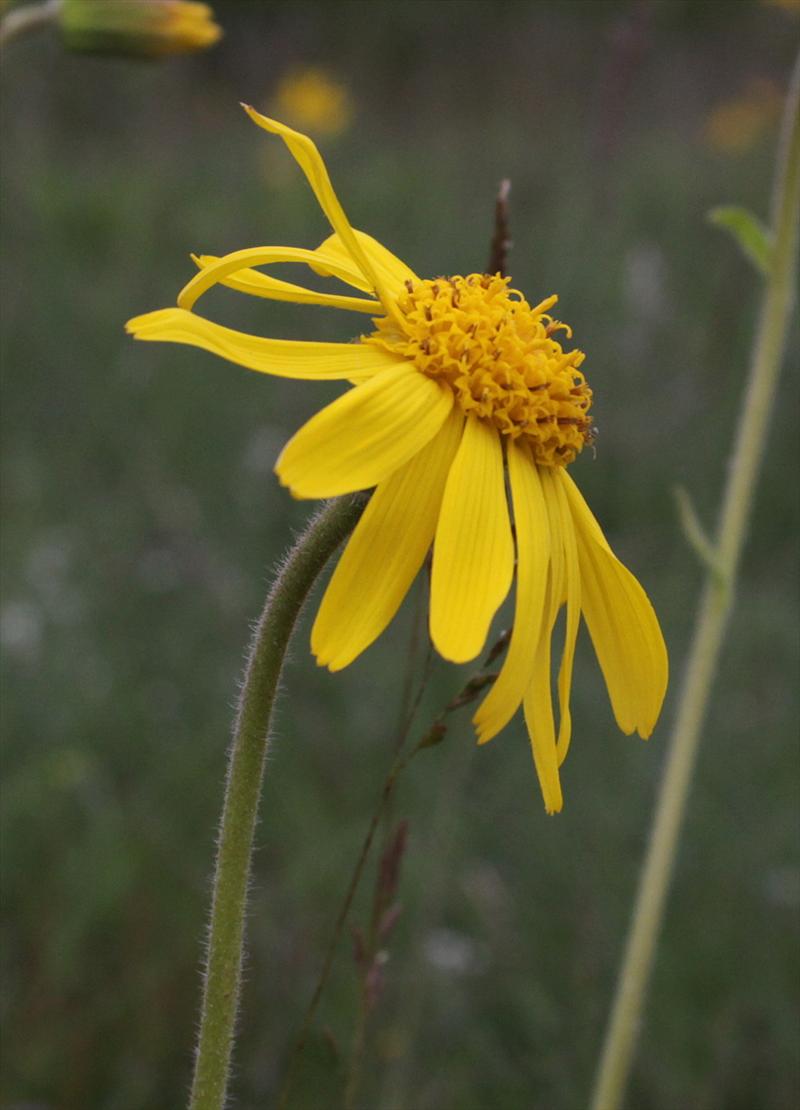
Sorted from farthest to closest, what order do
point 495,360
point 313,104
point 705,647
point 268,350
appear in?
point 313,104 < point 705,647 < point 495,360 < point 268,350

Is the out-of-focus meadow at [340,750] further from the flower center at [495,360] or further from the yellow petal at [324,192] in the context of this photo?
the yellow petal at [324,192]

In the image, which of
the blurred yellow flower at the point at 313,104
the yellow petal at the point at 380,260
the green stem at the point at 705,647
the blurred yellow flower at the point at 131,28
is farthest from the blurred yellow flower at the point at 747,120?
the yellow petal at the point at 380,260

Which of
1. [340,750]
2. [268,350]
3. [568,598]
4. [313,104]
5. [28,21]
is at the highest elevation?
[313,104]

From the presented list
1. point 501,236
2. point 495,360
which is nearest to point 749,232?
point 501,236

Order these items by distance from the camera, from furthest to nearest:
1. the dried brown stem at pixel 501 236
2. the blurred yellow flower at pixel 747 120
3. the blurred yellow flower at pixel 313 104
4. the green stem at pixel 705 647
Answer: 1. the blurred yellow flower at pixel 313 104
2. the blurred yellow flower at pixel 747 120
3. the green stem at pixel 705 647
4. the dried brown stem at pixel 501 236

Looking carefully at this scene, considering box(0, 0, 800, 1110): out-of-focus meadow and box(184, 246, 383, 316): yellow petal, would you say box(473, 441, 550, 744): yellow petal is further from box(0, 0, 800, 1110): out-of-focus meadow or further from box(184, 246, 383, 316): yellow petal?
box(0, 0, 800, 1110): out-of-focus meadow

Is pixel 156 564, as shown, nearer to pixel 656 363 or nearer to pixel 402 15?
pixel 656 363

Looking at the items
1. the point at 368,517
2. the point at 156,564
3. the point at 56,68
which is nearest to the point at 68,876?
the point at 156,564

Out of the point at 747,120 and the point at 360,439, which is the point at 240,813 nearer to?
the point at 360,439
